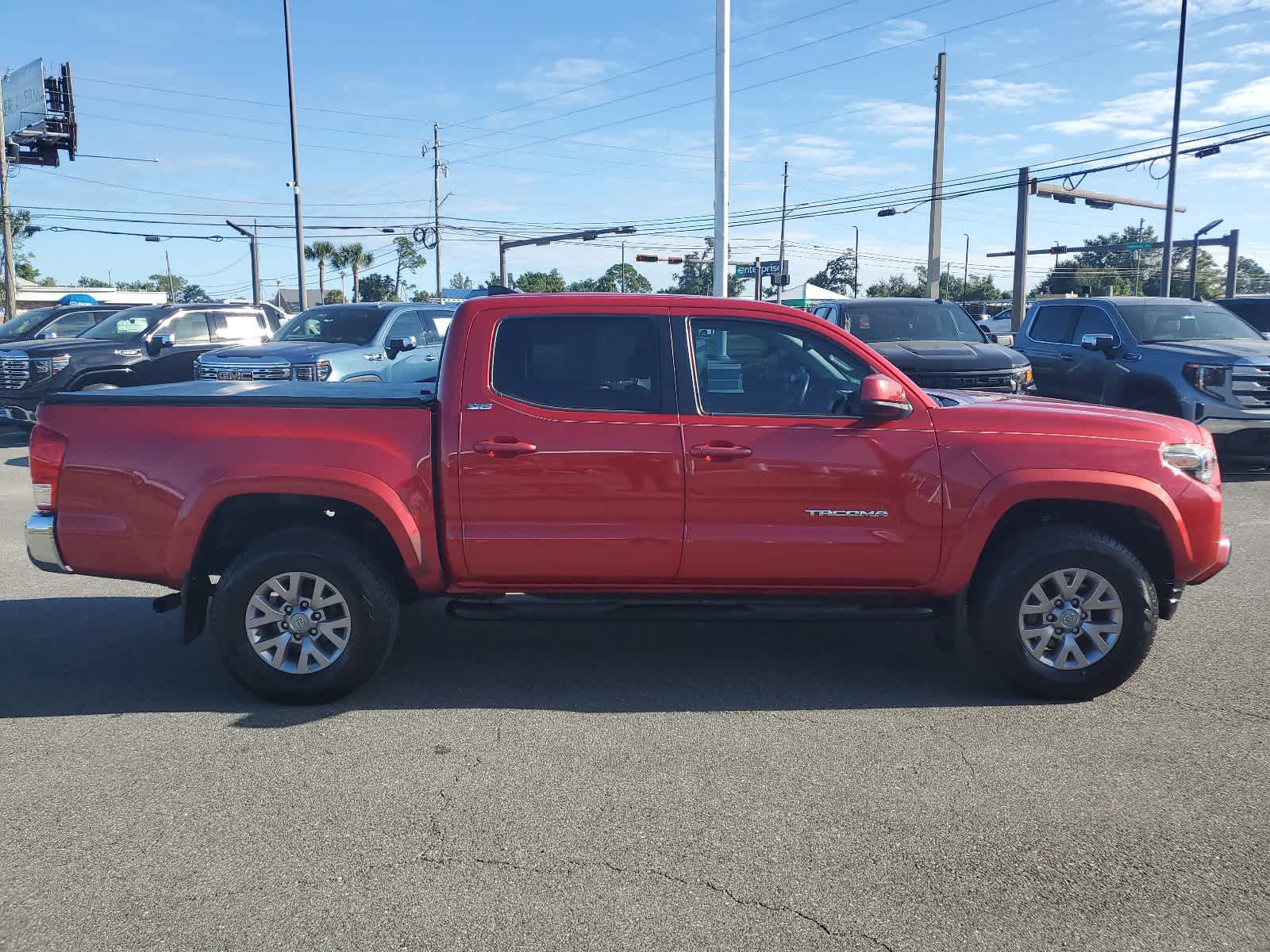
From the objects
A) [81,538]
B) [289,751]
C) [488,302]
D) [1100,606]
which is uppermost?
[488,302]

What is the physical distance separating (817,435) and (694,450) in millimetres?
576

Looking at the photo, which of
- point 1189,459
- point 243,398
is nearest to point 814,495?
point 1189,459

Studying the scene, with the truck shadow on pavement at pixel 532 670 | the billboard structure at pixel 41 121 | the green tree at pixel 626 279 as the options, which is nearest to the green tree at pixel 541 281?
the green tree at pixel 626 279

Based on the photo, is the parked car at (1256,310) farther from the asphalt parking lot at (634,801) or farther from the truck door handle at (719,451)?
the truck door handle at (719,451)

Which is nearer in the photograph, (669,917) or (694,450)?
(669,917)

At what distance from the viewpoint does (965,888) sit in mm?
3158

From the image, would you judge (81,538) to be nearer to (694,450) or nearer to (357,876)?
(357,876)

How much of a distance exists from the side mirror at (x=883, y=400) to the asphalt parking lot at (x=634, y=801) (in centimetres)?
135

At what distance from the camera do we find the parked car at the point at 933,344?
456 inches

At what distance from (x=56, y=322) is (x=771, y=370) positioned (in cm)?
1901

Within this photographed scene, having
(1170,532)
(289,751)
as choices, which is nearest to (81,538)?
(289,751)

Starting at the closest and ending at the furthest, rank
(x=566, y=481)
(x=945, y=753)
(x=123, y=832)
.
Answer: (x=123, y=832)
(x=945, y=753)
(x=566, y=481)

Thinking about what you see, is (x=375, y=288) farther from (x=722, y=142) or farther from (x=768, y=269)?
(x=722, y=142)

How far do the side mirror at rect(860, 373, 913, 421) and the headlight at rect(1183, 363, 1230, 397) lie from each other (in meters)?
7.77
